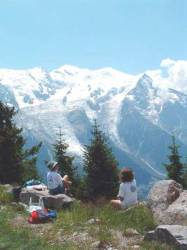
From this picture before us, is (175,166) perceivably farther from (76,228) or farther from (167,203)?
(76,228)

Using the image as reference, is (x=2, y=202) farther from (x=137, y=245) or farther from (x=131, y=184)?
(x=137, y=245)

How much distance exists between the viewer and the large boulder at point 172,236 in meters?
12.4

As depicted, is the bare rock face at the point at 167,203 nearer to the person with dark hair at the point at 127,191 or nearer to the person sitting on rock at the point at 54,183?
the person with dark hair at the point at 127,191

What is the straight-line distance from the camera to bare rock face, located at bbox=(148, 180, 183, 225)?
14766 mm

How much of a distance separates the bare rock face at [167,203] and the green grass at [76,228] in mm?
299

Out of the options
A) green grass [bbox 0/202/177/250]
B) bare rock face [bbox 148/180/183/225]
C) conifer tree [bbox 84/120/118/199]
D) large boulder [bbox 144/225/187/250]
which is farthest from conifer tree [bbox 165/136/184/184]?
large boulder [bbox 144/225/187/250]

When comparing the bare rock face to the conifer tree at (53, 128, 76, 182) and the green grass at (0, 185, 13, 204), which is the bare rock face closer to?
the green grass at (0, 185, 13, 204)

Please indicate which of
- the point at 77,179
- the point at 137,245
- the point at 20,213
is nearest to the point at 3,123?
the point at 77,179

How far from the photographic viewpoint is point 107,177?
144 ft

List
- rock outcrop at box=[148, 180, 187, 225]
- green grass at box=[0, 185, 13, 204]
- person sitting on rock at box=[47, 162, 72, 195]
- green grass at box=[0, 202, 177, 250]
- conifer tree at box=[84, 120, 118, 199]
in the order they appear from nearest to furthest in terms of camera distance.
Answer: green grass at box=[0, 202, 177, 250], rock outcrop at box=[148, 180, 187, 225], green grass at box=[0, 185, 13, 204], person sitting on rock at box=[47, 162, 72, 195], conifer tree at box=[84, 120, 118, 199]

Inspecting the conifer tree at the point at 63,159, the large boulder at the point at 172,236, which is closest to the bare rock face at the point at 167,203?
the large boulder at the point at 172,236

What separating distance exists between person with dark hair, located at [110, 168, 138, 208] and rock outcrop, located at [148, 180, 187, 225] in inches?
78.9

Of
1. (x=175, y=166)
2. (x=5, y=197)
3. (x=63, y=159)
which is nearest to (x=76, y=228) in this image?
(x=5, y=197)

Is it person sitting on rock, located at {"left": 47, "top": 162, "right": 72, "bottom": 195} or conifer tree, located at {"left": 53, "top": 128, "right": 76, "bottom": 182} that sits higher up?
conifer tree, located at {"left": 53, "top": 128, "right": 76, "bottom": 182}
